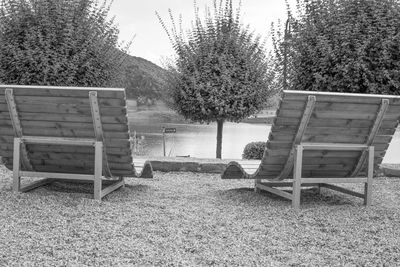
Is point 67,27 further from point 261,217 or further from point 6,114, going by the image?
point 261,217

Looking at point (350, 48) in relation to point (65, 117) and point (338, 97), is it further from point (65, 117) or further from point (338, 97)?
point (65, 117)

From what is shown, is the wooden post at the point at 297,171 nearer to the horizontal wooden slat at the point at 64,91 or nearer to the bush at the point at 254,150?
the horizontal wooden slat at the point at 64,91

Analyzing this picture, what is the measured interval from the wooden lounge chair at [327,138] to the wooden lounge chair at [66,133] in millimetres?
1331

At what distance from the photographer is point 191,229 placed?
14.4ft

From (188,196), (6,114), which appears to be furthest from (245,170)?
(6,114)

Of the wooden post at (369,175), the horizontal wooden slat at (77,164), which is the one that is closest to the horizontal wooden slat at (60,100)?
the horizontal wooden slat at (77,164)

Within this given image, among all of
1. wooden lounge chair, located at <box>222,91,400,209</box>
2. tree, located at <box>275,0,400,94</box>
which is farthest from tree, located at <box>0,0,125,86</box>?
wooden lounge chair, located at <box>222,91,400,209</box>

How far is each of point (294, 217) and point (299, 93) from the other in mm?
1045

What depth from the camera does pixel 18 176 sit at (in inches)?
220

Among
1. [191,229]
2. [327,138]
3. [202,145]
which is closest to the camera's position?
[191,229]

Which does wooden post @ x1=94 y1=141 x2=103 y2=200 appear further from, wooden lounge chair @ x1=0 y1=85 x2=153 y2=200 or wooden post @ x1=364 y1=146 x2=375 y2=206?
wooden post @ x1=364 y1=146 x2=375 y2=206

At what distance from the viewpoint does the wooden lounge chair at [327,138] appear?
199 inches

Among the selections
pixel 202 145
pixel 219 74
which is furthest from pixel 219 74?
pixel 202 145

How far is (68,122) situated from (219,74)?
8894 millimetres
